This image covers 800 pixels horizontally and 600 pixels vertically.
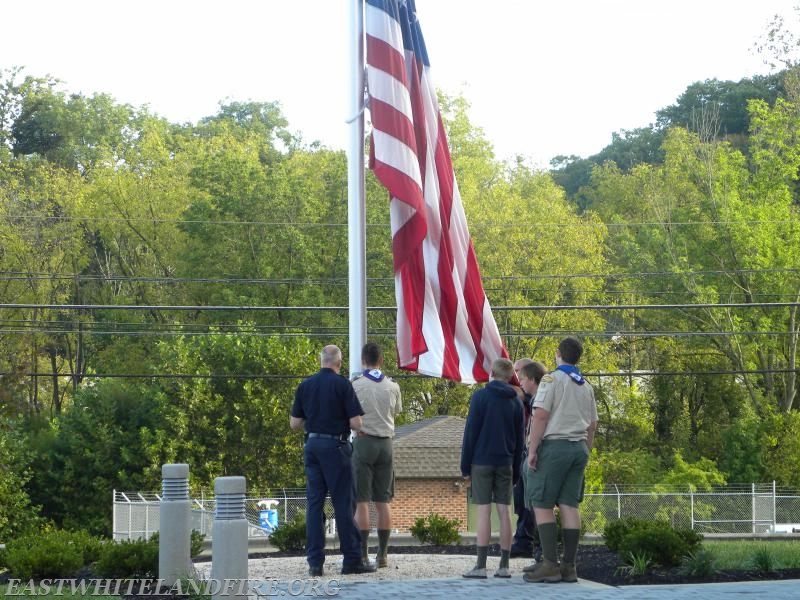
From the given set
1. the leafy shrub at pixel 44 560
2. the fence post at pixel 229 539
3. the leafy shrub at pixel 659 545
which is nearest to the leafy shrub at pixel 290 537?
the leafy shrub at pixel 44 560

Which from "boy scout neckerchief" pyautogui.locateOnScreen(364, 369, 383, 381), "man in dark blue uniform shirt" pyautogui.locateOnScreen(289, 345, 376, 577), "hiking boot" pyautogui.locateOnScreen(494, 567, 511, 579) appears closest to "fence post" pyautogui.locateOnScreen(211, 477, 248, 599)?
"man in dark blue uniform shirt" pyautogui.locateOnScreen(289, 345, 376, 577)

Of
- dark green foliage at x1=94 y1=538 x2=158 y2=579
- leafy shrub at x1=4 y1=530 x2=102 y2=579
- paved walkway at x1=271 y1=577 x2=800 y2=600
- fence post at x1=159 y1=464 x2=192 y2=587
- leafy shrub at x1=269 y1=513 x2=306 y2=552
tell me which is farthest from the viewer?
leafy shrub at x1=269 y1=513 x2=306 y2=552

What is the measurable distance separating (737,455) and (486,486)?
135ft

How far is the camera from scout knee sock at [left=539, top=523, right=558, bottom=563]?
10.2 m

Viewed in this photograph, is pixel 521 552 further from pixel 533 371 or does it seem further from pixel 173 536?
pixel 173 536

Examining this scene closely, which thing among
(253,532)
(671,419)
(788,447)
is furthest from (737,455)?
(253,532)

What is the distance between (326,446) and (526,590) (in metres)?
2.08

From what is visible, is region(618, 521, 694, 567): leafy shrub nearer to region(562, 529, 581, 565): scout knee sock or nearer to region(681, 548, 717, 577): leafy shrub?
region(681, 548, 717, 577): leafy shrub

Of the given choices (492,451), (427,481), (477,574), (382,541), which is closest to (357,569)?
(382,541)

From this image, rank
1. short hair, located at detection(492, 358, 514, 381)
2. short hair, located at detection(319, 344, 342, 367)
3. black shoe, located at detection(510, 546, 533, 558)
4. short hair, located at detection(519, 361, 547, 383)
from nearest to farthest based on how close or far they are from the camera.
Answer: short hair, located at detection(319, 344, 342, 367) < short hair, located at detection(492, 358, 514, 381) < short hair, located at detection(519, 361, 547, 383) < black shoe, located at detection(510, 546, 533, 558)

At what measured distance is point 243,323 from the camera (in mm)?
48125

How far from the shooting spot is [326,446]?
1052 centimetres

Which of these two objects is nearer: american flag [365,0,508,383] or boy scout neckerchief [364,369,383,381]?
boy scout neckerchief [364,369,383,381]

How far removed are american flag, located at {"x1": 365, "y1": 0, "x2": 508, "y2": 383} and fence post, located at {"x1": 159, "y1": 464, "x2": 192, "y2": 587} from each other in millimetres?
2831
